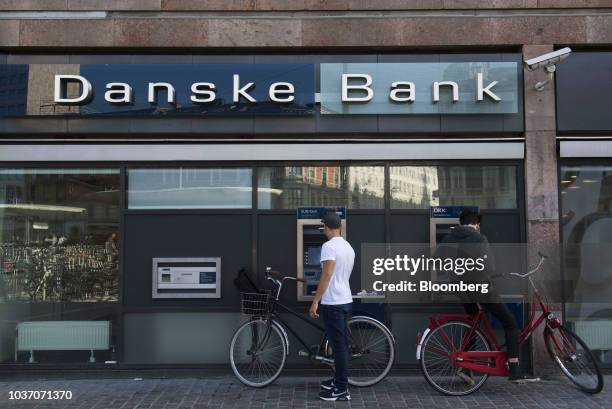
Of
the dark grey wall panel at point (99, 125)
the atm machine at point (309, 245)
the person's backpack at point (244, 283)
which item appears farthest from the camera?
the dark grey wall panel at point (99, 125)

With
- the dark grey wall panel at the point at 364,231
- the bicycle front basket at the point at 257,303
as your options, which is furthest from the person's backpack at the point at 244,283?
the dark grey wall panel at the point at 364,231

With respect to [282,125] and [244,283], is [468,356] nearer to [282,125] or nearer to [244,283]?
[244,283]

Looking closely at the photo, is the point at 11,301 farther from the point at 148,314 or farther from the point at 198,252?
the point at 198,252

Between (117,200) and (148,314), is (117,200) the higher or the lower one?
the higher one

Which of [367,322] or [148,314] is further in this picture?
[148,314]

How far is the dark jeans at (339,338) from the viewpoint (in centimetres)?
638

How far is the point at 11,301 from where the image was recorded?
25.9 feet

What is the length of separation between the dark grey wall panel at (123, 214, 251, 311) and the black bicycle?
81 centimetres

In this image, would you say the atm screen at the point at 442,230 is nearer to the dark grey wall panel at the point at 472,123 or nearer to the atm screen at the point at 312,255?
the dark grey wall panel at the point at 472,123

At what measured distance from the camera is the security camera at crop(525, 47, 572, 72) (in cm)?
729

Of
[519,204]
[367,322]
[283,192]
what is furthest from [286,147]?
[519,204]

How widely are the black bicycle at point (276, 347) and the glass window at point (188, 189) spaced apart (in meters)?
1.24

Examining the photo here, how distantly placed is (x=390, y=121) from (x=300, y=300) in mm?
2439

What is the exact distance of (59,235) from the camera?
7.90 metres
